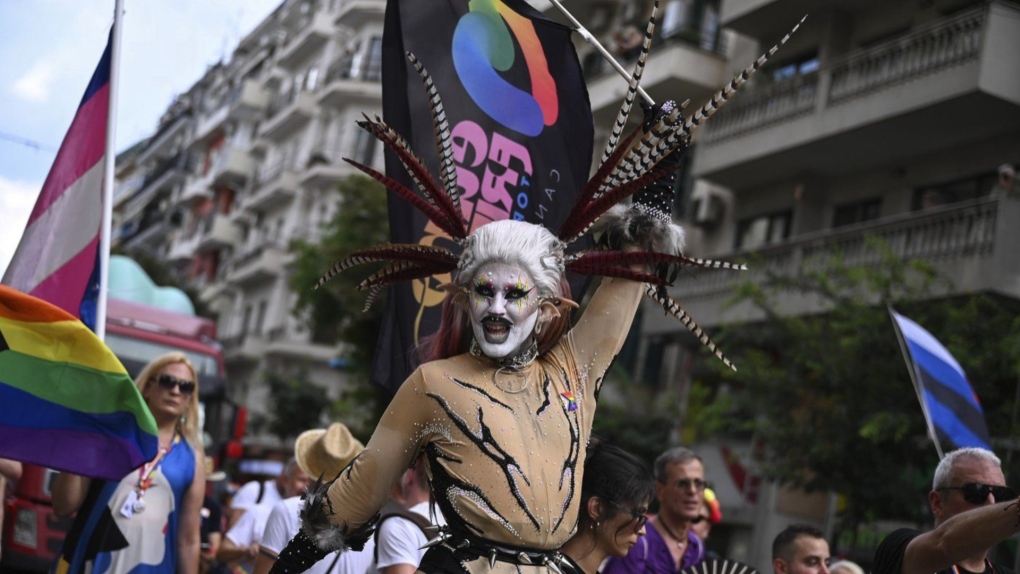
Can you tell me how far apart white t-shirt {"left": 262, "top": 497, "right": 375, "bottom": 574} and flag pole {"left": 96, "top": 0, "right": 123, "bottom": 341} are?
4.12ft

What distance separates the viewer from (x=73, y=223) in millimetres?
7199

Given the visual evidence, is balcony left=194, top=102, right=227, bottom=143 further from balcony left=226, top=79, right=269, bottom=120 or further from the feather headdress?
the feather headdress

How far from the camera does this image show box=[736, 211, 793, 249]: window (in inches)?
846

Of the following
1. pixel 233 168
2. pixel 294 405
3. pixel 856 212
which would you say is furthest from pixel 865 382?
pixel 233 168

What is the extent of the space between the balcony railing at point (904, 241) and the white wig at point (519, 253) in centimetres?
1174

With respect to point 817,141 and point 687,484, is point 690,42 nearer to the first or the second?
point 817,141

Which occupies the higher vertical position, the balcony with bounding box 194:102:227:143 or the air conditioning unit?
the balcony with bounding box 194:102:227:143

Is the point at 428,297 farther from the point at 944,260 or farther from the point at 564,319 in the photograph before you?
the point at 944,260

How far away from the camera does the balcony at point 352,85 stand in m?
42.5

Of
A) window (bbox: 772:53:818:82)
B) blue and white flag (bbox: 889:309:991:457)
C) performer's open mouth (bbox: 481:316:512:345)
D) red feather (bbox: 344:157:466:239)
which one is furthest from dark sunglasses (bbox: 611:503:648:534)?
window (bbox: 772:53:818:82)

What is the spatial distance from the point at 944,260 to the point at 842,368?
106 inches

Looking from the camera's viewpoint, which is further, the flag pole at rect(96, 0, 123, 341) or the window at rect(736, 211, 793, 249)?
the window at rect(736, 211, 793, 249)

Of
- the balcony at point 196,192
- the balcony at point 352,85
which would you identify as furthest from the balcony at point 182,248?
the balcony at point 352,85

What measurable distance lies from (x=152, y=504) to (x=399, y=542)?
4.05 ft
